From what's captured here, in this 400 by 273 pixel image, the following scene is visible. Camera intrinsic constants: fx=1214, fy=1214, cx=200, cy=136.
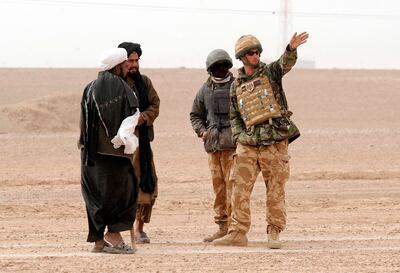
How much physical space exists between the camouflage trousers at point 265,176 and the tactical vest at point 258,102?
0.93 ft

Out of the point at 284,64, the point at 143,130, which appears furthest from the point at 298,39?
the point at 143,130

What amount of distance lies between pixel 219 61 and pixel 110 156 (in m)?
1.65

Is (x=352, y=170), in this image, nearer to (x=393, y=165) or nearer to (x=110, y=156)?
(x=393, y=165)

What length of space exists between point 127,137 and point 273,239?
5.64 ft

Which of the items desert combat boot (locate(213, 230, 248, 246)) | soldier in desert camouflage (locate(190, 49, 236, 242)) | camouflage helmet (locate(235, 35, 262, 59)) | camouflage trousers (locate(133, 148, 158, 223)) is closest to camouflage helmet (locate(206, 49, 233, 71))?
soldier in desert camouflage (locate(190, 49, 236, 242))

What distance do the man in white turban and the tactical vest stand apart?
1.05 metres

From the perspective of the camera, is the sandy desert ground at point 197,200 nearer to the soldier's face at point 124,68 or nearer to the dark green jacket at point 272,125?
the dark green jacket at point 272,125

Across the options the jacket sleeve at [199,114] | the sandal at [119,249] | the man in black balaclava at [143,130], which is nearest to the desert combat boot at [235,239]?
the man in black balaclava at [143,130]

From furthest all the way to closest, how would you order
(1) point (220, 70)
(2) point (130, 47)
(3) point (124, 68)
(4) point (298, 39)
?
(1) point (220, 70) < (2) point (130, 47) < (3) point (124, 68) < (4) point (298, 39)

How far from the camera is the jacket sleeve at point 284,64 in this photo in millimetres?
10977

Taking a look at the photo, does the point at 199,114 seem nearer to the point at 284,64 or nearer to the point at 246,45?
the point at 246,45

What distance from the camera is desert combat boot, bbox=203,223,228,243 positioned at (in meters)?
11.8

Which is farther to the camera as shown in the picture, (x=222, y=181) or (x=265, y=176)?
(x=222, y=181)

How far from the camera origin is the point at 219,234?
39.3 feet
